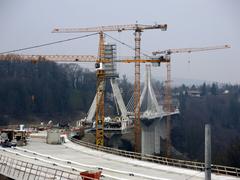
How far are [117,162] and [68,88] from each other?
125372 millimetres

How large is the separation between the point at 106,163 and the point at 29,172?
27.4ft

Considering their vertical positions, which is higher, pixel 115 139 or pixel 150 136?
pixel 115 139

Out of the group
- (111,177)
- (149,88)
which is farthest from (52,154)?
(149,88)

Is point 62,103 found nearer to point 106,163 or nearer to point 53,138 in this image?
point 53,138

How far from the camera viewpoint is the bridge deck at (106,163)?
98.0 ft

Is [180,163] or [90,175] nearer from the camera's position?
[90,175]

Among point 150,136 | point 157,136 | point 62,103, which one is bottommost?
point 157,136

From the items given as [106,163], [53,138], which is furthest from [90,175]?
[53,138]

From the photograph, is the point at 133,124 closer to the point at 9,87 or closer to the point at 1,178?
the point at 9,87

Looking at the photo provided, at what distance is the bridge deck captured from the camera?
98.0ft

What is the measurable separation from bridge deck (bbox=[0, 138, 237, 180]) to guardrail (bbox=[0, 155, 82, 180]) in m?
2.48

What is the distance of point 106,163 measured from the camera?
3609 centimetres

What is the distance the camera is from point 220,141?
5965 inches

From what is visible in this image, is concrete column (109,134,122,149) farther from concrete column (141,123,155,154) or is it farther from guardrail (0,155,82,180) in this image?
guardrail (0,155,82,180)
